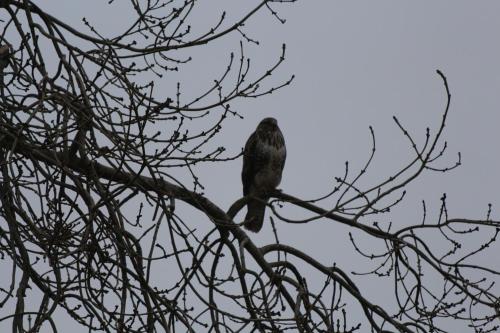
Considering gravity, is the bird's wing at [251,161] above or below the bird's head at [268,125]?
below

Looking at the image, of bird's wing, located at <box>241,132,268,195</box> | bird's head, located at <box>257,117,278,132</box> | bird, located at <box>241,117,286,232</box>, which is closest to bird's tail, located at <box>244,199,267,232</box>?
bird, located at <box>241,117,286,232</box>

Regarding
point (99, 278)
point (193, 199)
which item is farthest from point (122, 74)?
point (99, 278)

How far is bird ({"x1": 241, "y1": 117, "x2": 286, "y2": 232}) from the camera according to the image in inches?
320

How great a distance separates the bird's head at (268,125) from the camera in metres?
8.28

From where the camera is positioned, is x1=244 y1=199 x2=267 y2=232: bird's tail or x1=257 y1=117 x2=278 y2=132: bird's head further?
x1=257 y1=117 x2=278 y2=132: bird's head

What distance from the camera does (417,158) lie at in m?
4.46

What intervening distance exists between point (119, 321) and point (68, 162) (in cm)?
116

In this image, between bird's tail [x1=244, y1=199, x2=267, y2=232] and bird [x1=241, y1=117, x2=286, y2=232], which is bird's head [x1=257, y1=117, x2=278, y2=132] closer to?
bird [x1=241, y1=117, x2=286, y2=232]

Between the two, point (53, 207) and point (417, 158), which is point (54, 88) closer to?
point (53, 207)

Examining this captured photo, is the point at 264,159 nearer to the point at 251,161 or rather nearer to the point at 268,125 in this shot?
the point at 251,161

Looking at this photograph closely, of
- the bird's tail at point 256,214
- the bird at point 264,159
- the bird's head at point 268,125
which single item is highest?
the bird's head at point 268,125

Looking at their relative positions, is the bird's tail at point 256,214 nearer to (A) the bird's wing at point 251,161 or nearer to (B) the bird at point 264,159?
(B) the bird at point 264,159

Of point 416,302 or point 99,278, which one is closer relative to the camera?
point 99,278

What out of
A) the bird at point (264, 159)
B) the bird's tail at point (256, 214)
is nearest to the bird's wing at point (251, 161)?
the bird at point (264, 159)
